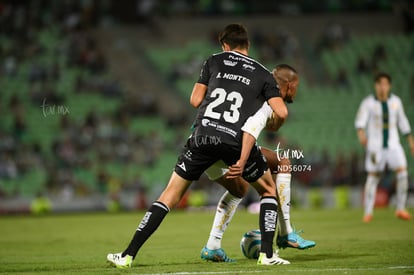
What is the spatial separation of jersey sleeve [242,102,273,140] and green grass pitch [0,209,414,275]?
1.33m

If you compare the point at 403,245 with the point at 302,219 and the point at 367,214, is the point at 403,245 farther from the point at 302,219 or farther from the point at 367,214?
the point at 302,219

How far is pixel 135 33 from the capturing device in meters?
34.2

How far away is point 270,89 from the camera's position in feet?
26.6

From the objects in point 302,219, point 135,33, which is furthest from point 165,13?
point 302,219

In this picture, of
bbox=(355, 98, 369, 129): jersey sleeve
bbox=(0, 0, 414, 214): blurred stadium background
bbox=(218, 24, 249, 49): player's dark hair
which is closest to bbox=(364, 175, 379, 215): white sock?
bbox=(355, 98, 369, 129): jersey sleeve

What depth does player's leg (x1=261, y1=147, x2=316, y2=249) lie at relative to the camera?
29.2 feet

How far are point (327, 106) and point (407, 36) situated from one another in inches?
218

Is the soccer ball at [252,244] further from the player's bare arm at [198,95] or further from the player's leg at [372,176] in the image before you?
the player's leg at [372,176]

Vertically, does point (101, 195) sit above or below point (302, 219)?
above

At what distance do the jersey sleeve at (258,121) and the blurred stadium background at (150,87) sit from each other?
14.0 metres

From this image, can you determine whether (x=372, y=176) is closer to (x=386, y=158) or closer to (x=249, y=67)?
(x=386, y=158)

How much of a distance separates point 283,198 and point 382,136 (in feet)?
23.4

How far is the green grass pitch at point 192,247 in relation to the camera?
315 inches

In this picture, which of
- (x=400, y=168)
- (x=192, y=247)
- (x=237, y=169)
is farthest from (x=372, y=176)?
(x=237, y=169)
